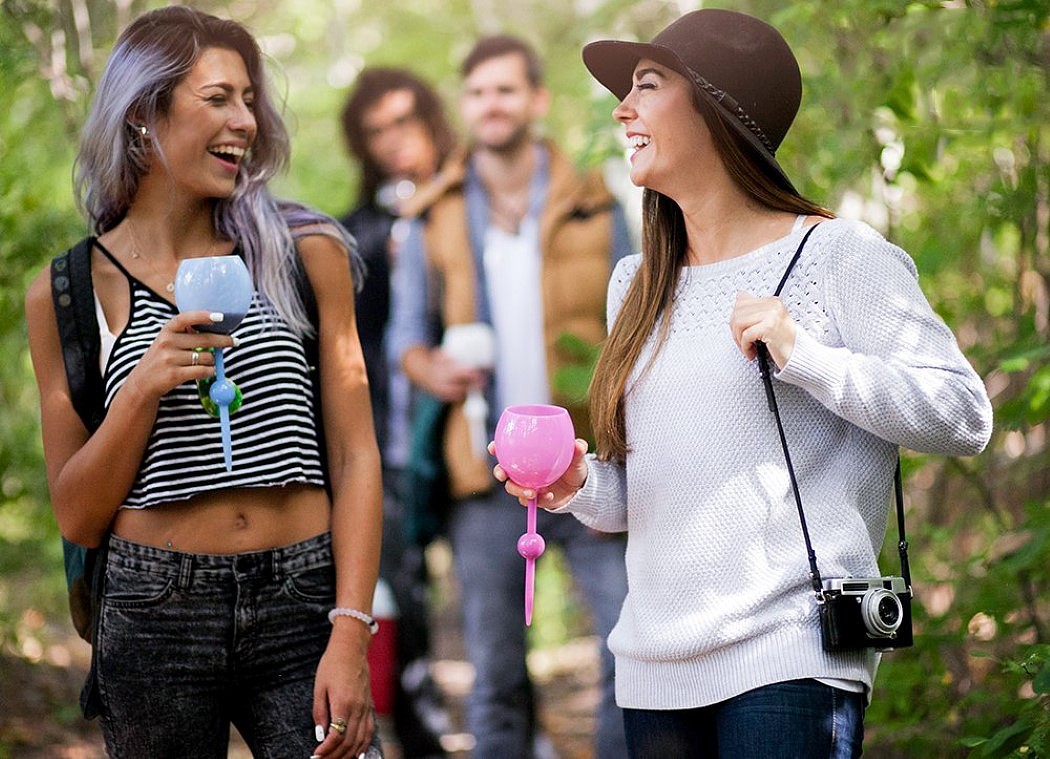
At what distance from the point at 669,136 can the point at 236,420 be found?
3.24 feet

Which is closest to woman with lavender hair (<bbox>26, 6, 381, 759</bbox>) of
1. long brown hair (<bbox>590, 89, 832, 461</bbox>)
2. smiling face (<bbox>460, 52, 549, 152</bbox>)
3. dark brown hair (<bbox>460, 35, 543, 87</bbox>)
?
long brown hair (<bbox>590, 89, 832, 461</bbox>)

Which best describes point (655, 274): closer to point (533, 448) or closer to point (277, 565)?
point (533, 448)

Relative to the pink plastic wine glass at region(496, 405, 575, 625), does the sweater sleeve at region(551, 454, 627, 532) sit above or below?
below

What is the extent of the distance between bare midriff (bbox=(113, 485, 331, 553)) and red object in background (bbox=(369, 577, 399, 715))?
10.1ft

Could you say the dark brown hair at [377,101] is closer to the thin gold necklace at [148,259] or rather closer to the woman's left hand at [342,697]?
the thin gold necklace at [148,259]

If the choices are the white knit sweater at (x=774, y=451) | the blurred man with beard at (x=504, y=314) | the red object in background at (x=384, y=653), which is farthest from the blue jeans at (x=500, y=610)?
the white knit sweater at (x=774, y=451)

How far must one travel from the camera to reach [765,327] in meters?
2.27

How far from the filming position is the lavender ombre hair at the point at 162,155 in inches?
107

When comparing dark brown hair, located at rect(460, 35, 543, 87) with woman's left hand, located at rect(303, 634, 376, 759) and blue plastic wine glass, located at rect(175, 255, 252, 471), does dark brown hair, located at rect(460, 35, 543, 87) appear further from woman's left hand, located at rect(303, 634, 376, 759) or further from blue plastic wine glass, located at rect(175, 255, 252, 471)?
woman's left hand, located at rect(303, 634, 376, 759)

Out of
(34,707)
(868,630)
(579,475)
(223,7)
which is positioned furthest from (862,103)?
(34,707)

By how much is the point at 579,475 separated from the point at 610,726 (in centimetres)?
188

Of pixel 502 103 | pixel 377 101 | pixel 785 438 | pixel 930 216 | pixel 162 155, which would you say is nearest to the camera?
pixel 785 438

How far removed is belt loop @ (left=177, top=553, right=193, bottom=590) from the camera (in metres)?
2.55

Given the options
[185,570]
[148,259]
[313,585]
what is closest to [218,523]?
[185,570]
